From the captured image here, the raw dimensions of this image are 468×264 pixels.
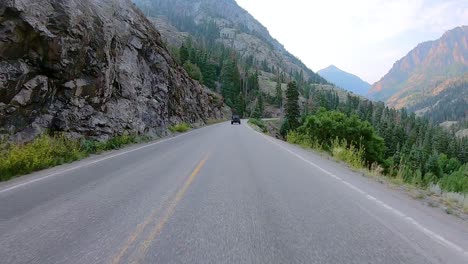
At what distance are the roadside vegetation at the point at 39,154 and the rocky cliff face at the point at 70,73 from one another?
1510mm

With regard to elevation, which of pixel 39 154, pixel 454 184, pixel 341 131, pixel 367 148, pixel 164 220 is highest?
pixel 164 220

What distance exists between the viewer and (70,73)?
665 inches

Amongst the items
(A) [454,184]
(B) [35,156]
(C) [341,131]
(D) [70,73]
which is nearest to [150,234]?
(B) [35,156]

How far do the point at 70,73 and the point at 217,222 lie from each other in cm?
1444

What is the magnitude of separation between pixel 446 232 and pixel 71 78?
16.7m

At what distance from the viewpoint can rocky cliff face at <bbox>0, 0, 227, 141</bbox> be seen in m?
13.1

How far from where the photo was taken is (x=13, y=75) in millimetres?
12914

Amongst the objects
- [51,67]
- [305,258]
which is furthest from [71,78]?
[305,258]

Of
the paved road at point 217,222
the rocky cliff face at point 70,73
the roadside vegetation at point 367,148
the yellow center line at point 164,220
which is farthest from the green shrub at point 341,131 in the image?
the yellow center line at point 164,220

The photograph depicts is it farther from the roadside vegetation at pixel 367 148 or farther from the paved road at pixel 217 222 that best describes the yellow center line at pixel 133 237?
the roadside vegetation at pixel 367 148

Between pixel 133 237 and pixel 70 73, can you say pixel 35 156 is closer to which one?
pixel 133 237

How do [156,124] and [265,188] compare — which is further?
[156,124]

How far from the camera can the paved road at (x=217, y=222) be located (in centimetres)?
418

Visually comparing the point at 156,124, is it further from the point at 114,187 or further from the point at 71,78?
the point at 114,187
